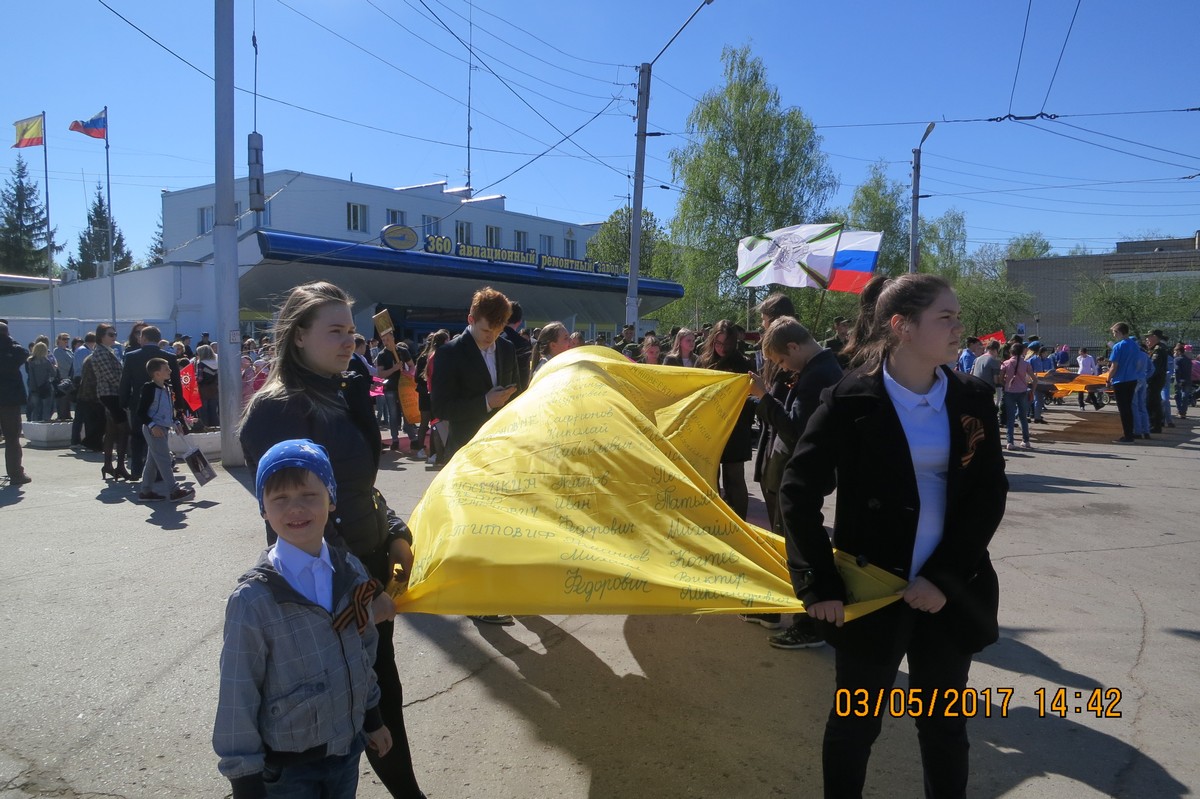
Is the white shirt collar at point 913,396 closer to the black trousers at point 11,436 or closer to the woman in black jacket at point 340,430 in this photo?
the woman in black jacket at point 340,430

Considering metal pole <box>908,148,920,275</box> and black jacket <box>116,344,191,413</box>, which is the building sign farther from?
black jacket <box>116,344,191,413</box>

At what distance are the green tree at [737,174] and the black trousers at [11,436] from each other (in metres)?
27.9

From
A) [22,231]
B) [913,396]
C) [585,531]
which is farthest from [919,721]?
[22,231]

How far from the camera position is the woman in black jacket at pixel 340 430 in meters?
2.43

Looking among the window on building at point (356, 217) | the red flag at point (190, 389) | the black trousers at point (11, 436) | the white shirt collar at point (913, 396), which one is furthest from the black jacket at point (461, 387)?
the window on building at point (356, 217)

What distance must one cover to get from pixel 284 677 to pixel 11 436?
9495 millimetres

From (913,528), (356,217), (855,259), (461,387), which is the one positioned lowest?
(913,528)

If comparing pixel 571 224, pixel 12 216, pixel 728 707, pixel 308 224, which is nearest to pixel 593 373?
pixel 728 707

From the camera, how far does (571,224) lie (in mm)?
50062

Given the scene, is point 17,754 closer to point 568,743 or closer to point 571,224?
point 568,743

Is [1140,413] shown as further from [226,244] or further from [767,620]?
[226,244]

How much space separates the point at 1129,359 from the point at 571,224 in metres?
40.3

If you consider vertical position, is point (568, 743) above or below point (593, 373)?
below

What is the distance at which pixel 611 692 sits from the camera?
3.74 m
